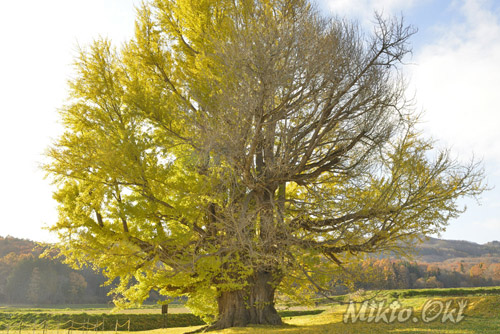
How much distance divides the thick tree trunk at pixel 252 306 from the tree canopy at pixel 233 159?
37mm

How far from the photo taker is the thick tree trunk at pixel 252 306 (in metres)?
12.2

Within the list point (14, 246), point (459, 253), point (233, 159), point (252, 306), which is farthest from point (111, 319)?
point (459, 253)

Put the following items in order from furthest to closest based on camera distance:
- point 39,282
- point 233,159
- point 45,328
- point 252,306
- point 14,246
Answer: point 14,246 → point 39,282 → point 45,328 → point 252,306 → point 233,159

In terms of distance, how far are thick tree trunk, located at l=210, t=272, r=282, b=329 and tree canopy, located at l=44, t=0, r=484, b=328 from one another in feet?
0.12

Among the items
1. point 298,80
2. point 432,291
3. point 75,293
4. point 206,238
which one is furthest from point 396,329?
point 75,293

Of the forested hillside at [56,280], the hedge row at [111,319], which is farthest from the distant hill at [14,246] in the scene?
the hedge row at [111,319]

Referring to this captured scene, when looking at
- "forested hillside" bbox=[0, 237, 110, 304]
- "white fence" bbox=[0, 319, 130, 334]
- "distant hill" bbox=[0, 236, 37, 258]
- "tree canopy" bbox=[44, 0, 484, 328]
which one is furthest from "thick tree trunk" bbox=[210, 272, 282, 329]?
"distant hill" bbox=[0, 236, 37, 258]

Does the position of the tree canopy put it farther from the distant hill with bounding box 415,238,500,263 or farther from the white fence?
the distant hill with bounding box 415,238,500,263

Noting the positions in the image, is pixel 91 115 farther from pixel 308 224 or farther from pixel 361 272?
pixel 361 272

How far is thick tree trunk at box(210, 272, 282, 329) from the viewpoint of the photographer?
12.2 m

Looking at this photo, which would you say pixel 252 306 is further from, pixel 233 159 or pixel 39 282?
pixel 39 282

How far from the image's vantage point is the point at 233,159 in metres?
8.84

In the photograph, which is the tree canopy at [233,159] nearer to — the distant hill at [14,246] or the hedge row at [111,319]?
the hedge row at [111,319]

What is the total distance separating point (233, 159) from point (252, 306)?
5.79 m
